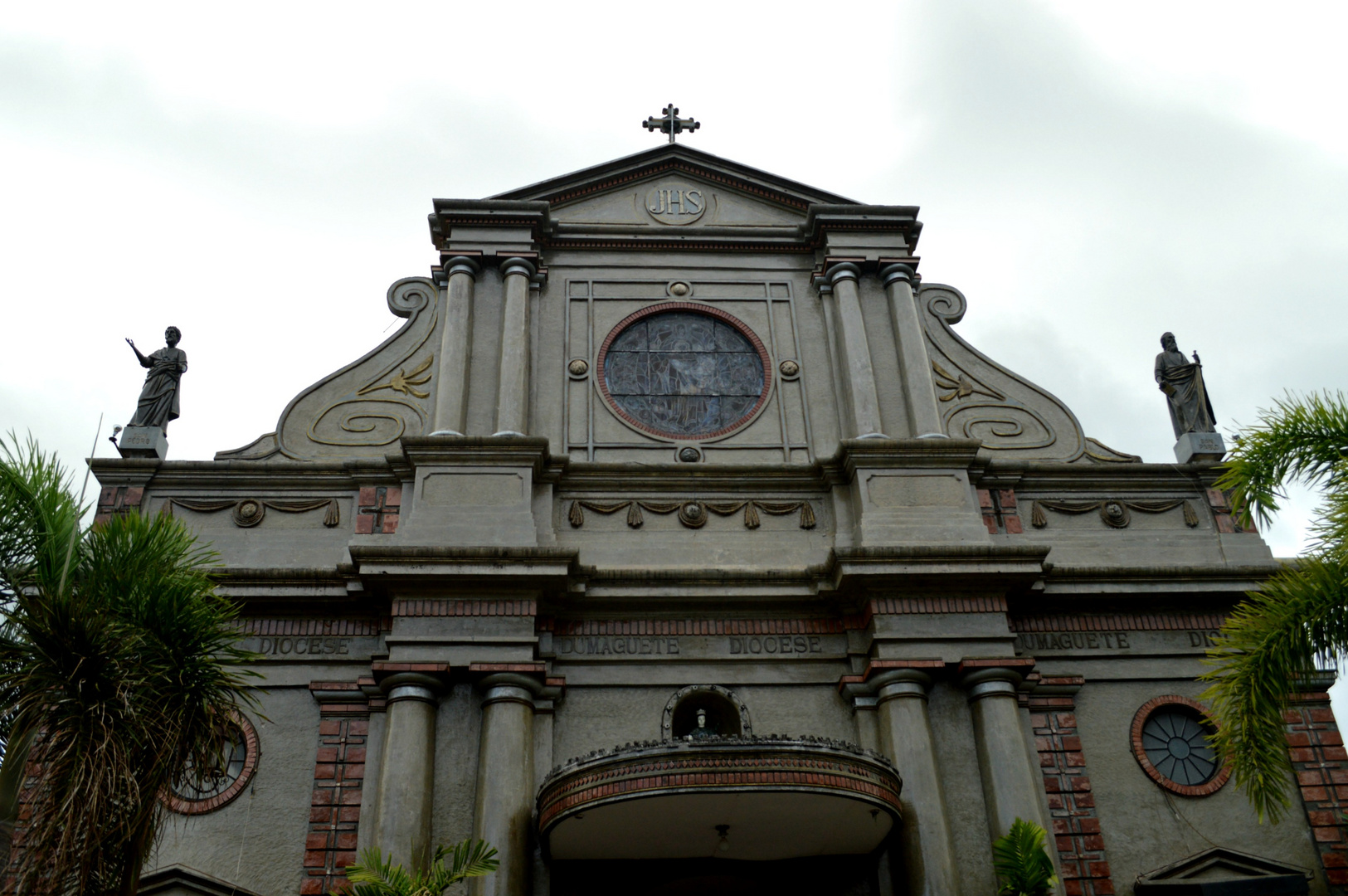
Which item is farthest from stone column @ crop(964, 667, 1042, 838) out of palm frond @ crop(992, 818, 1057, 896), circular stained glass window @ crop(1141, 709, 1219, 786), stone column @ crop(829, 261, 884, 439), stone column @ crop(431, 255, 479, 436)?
stone column @ crop(431, 255, 479, 436)

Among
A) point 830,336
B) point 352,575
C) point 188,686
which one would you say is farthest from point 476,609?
point 830,336

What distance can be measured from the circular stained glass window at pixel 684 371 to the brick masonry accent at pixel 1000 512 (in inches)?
116

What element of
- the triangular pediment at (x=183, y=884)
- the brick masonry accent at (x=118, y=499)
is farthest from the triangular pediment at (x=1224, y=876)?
the brick masonry accent at (x=118, y=499)

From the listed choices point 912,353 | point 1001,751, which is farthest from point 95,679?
point 912,353

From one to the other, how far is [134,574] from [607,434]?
672 centimetres

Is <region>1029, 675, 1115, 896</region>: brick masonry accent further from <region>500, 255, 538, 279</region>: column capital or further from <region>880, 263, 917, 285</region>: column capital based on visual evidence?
<region>500, 255, 538, 279</region>: column capital

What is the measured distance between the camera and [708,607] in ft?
42.5

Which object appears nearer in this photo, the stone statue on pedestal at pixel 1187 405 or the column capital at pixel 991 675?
the column capital at pixel 991 675

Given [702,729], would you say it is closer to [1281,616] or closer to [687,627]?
[687,627]

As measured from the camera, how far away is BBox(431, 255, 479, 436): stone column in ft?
46.1

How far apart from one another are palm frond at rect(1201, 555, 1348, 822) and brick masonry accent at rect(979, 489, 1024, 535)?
441cm

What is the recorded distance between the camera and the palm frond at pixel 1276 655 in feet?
29.5

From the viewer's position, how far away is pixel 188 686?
342 inches

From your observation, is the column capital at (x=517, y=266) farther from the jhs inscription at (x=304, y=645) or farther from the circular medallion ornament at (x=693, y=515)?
the jhs inscription at (x=304, y=645)
